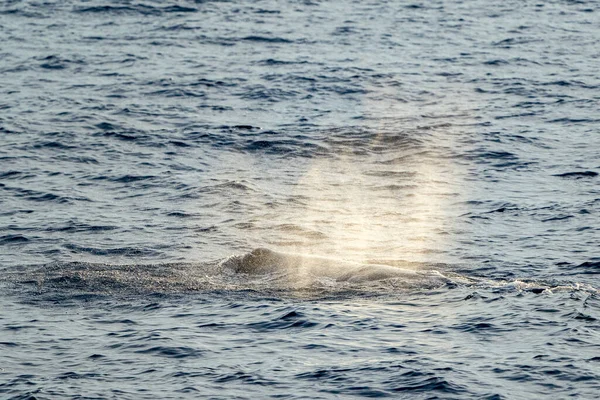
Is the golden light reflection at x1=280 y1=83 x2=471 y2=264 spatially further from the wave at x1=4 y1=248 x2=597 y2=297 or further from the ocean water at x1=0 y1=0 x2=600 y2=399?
the wave at x1=4 y1=248 x2=597 y2=297

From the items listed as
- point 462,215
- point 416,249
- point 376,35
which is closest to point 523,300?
point 416,249

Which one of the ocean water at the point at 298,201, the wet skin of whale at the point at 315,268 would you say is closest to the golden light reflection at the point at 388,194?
the ocean water at the point at 298,201

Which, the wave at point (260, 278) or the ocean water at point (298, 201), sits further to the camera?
the wave at point (260, 278)

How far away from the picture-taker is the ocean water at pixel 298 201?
22.2 meters

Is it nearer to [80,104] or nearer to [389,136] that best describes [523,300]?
[389,136]

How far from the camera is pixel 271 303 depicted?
2600 centimetres

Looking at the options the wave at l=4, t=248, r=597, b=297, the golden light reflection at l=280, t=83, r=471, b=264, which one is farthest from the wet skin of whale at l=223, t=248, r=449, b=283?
the golden light reflection at l=280, t=83, r=471, b=264

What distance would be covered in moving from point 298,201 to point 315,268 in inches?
291

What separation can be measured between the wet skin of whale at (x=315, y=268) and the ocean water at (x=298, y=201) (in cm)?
9

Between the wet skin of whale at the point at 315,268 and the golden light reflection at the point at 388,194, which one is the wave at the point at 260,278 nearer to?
the wet skin of whale at the point at 315,268

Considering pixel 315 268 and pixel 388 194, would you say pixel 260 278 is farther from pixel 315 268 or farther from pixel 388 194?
pixel 388 194

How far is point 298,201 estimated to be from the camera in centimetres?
3575

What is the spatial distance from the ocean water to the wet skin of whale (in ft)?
0.28

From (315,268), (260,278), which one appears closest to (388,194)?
(315,268)
